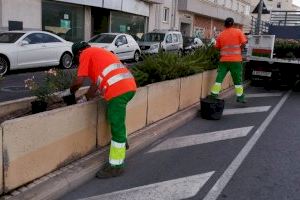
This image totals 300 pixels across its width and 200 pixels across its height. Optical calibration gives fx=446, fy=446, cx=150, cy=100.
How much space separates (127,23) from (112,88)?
993 inches

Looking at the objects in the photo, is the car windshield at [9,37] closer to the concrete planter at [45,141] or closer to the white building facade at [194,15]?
the concrete planter at [45,141]

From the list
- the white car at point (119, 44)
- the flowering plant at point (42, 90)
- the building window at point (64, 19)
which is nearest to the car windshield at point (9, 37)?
the white car at point (119, 44)

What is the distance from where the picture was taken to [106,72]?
5.18m

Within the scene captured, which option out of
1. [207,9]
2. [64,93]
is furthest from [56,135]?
[207,9]

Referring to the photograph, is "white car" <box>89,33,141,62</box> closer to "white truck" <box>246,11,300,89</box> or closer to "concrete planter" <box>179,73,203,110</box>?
"white truck" <box>246,11,300,89</box>

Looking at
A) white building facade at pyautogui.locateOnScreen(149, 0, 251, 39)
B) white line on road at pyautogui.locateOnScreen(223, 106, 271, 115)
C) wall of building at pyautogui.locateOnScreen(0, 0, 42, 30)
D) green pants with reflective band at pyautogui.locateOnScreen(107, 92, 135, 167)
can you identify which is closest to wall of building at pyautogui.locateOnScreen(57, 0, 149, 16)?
white building facade at pyautogui.locateOnScreen(149, 0, 251, 39)

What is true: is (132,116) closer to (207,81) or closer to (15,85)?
(207,81)

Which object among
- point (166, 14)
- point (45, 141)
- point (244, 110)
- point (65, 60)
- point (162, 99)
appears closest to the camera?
point (45, 141)

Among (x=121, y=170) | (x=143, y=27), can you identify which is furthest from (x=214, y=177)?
(x=143, y=27)

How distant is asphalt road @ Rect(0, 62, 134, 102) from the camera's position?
32.4 feet

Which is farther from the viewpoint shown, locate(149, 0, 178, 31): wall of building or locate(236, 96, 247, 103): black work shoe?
locate(149, 0, 178, 31): wall of building

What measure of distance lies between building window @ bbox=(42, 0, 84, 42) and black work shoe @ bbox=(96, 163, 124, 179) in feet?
56.8

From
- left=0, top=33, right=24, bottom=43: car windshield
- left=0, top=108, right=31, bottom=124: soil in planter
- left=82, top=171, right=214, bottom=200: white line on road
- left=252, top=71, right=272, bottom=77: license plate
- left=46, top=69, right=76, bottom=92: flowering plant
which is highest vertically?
left=0, top=33, right=24, bottom=43: car windshield

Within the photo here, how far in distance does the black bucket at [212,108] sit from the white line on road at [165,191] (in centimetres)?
343
